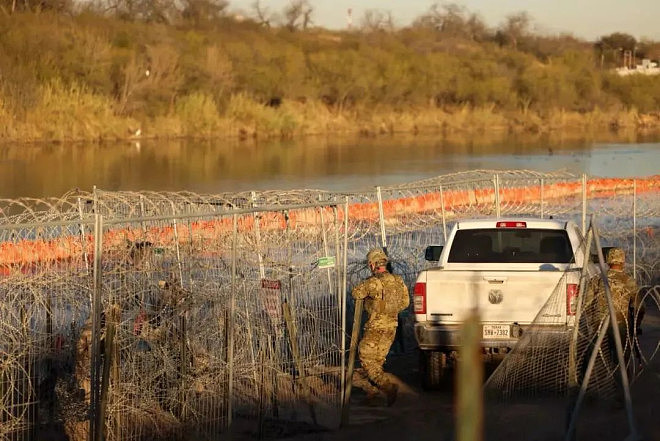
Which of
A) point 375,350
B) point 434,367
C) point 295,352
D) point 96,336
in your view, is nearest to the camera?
point 96,336

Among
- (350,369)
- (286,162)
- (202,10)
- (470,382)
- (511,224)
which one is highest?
(202,10)

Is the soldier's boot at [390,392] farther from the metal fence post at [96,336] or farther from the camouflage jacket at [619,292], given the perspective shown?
the metal fence post at [96,336]

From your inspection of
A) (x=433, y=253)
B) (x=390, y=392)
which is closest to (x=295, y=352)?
(x=390, y=392)

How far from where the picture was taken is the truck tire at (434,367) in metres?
12.0

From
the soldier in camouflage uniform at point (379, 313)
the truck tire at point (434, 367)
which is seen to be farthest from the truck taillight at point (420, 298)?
the truck tire at point (434, 367)

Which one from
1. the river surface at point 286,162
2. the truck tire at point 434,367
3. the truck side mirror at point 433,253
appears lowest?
the river surface at point 286,162

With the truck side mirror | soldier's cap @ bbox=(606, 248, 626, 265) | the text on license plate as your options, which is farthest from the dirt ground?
the truck side mirror

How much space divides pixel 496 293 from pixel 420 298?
0.71m

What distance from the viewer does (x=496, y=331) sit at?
461 inches

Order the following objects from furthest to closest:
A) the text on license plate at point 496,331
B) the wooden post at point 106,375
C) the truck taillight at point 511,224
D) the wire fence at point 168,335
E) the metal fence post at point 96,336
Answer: the truck taillight at point 511,224 → the text on license plate at point 496,331 → the wire fence at point 168,335 → the wooden post at point 106,375 → the metal fence post at point 96,336

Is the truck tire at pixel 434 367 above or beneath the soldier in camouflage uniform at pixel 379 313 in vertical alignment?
beneath

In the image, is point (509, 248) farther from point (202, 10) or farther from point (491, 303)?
point (202, 10)

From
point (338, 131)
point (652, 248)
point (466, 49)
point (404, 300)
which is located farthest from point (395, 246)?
point (466, 49)

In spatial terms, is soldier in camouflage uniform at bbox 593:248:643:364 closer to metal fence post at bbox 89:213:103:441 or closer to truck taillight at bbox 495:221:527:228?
truck taillight at bbox 495:221:527:228
